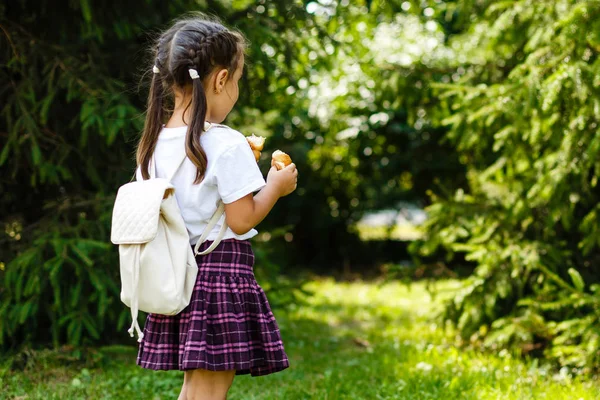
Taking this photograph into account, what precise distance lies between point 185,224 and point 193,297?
24 cm

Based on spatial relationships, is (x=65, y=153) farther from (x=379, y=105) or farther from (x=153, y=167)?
(x=379, y=105)

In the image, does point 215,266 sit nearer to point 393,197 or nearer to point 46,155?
point 46,155

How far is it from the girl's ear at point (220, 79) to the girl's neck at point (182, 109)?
0.22ft

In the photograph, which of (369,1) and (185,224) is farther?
(369,1)

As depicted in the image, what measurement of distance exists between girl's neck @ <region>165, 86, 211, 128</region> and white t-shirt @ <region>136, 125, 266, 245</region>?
0.09ft

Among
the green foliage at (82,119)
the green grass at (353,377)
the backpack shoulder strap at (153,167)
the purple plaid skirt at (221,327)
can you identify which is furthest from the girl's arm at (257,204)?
the green grass at (353,377)

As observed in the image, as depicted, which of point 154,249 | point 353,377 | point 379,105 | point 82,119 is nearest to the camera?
point 154,249

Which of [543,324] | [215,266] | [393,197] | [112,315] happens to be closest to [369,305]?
[393,197]

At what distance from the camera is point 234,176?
2141mm

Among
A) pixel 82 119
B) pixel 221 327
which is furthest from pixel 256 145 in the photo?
pixel 82 119

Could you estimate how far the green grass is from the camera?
11.2 ft

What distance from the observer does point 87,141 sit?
13.6 ft

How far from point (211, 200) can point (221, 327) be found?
0.42m

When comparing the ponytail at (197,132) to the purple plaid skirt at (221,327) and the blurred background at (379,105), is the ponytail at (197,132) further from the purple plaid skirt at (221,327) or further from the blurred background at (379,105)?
the blurred background at (379,105)
